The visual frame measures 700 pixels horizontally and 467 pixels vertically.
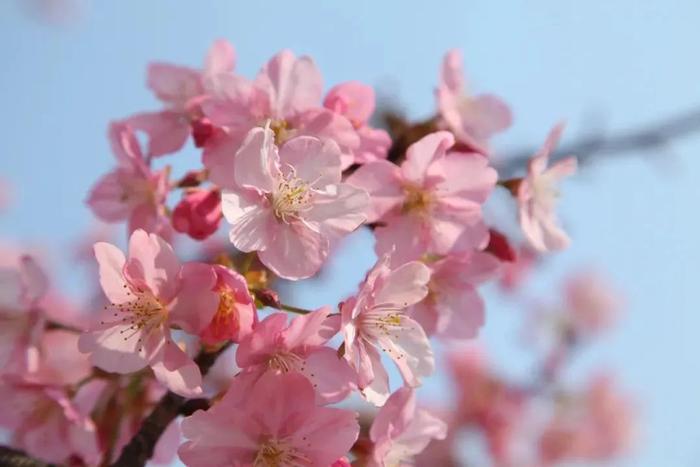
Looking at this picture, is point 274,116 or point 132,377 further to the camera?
point 132,377

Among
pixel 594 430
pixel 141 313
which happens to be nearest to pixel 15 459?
pixel 141 313

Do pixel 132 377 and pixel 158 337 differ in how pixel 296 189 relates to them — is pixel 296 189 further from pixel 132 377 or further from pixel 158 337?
pixel 132 377

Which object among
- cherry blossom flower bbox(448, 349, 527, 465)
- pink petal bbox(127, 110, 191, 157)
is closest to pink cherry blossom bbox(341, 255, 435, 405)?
pink petal bbox(127, 110, 191, 157)

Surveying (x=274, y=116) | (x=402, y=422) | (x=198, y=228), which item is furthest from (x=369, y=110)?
(x=402, y=422)

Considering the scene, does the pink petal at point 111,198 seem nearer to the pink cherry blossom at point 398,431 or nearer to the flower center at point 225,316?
the flower center at point 225,316

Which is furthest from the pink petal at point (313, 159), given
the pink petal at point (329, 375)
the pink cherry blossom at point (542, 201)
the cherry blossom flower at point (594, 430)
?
the cherry blossom flower at point (594, 430)
